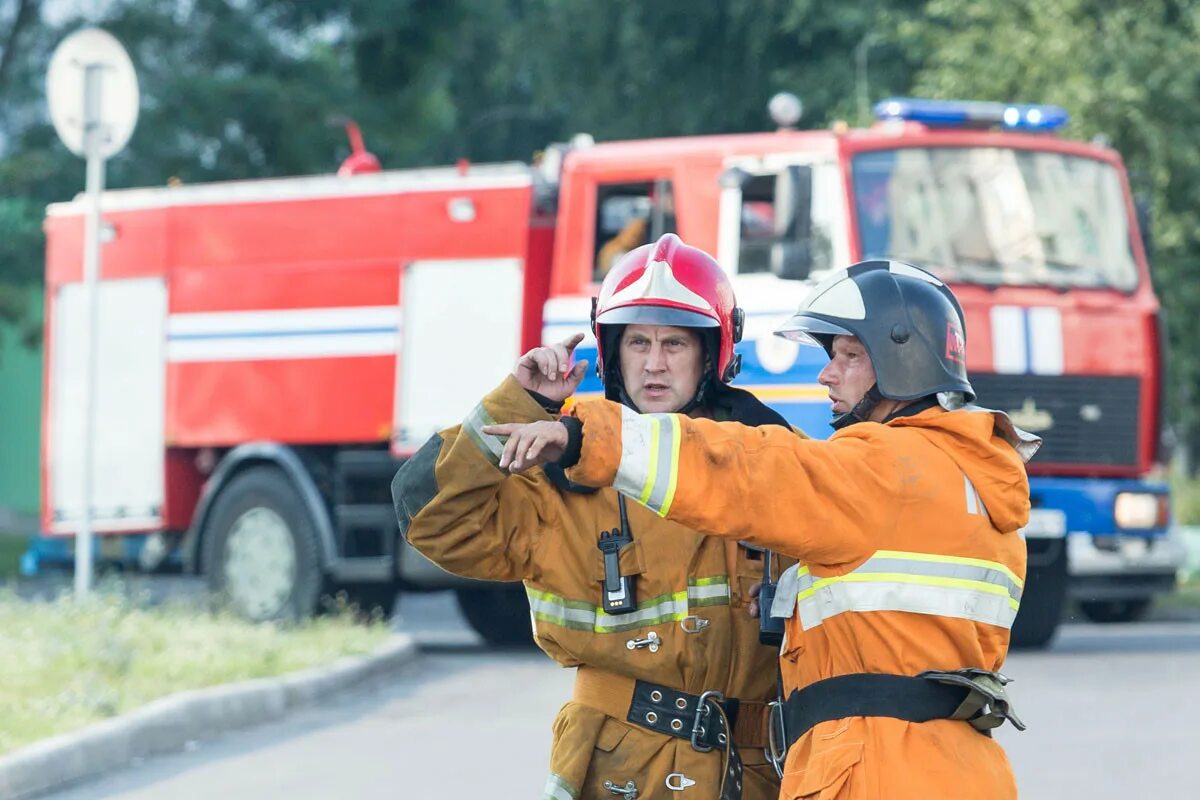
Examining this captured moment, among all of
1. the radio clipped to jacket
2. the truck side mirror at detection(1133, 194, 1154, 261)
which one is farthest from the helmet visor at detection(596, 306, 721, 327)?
the truck side mirror at detection(1133, 194, 1154, 261)

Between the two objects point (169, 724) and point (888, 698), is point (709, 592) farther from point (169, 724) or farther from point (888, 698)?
point (169, 724)

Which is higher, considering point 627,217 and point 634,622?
point 627,217

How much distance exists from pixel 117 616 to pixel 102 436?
3.58 metres

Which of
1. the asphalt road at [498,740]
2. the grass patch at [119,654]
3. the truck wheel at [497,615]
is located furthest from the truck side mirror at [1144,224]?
the grass patch at [119,654]

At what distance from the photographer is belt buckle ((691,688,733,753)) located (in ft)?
13.5

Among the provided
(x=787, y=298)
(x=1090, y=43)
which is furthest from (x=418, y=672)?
(x=1090, y=43)

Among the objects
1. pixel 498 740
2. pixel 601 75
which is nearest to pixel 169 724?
pixel 498 740

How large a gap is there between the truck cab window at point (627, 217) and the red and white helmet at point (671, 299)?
8.62 m

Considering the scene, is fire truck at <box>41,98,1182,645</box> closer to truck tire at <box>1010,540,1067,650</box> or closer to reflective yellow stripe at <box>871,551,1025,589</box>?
truck tire at <box>1010,540,1067,650</box>

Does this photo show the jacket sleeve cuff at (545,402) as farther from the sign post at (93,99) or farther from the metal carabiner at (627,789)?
the sign post at (93,99)

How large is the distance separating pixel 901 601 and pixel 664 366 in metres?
0.86

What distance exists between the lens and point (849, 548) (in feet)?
11.8

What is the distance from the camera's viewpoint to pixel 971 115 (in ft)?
43.2

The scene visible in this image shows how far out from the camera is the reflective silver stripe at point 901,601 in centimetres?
366
